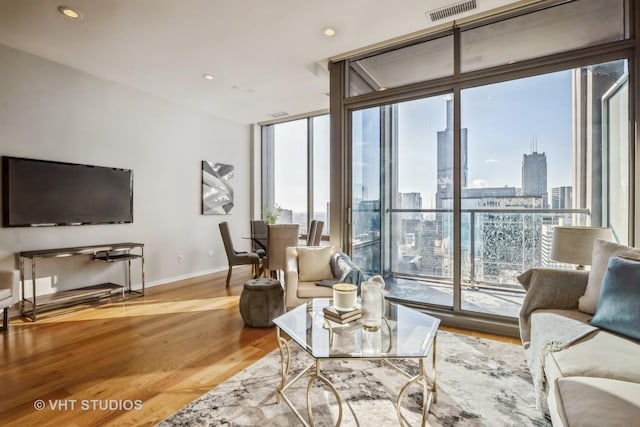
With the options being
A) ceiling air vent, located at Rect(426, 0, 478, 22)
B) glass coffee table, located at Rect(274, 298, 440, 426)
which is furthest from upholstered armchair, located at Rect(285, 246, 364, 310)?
ceiling air vent, located at Rect(426, 0, 478, 22)

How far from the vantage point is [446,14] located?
2.94m

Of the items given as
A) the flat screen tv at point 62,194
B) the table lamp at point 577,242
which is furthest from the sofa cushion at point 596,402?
the flat screen tv at point 62,194

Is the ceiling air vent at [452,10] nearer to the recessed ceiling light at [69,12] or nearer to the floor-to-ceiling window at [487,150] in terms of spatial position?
the floor-to-ceiling window at [487,150]

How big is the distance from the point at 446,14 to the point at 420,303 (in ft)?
9.49

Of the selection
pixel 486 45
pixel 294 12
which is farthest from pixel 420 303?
pixel 294 12

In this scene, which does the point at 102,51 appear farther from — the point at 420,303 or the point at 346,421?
the point at 420,303

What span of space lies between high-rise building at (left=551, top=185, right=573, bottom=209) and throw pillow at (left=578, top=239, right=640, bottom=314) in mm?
842

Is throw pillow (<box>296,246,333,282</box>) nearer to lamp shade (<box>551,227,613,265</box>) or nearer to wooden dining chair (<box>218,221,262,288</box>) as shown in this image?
wooden dining chair (<box>218,221,262,288</box>)

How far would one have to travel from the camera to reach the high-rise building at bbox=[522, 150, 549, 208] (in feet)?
9.62

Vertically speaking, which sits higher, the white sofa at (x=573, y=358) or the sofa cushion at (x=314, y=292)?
the white sofa at (x=573, y=358)

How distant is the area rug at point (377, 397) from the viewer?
1.72 metres

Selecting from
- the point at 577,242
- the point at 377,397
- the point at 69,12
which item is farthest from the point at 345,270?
the point at 69,12

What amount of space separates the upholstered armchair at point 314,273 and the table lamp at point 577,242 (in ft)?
5.04

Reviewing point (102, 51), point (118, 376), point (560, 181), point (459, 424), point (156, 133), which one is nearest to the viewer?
point (459, 424)
